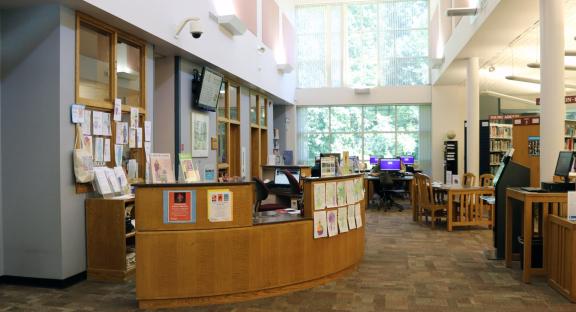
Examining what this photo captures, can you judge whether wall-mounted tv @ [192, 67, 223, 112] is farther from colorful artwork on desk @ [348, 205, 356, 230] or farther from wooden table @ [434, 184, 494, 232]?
wooden table @ [434, 184, 494, 232]

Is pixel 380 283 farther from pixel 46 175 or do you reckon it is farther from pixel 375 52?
pixel 375 52

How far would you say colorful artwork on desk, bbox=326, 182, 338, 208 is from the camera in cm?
467

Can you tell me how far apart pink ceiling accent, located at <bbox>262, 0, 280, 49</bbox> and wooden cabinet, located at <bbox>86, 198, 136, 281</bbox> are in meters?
6.84

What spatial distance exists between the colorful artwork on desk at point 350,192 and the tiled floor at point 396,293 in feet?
2.57

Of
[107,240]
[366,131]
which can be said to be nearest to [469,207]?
[107,240]

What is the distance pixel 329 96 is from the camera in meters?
14.9

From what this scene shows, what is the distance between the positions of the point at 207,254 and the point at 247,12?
256 inches

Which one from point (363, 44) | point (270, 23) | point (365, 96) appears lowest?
point (365, 96)

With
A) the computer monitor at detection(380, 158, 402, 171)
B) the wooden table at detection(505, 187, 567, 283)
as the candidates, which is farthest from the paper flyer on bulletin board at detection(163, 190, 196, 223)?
the computer monitor at detection(380, 158, 402, 171)

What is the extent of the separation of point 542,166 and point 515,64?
697 cm

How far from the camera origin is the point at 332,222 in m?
4.70

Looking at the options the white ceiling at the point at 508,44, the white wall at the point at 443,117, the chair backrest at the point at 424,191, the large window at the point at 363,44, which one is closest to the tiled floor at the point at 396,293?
the chair backrest at the point at 424,191

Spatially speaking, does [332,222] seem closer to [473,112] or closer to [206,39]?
[206,39]

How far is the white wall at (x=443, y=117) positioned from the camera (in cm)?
1431
